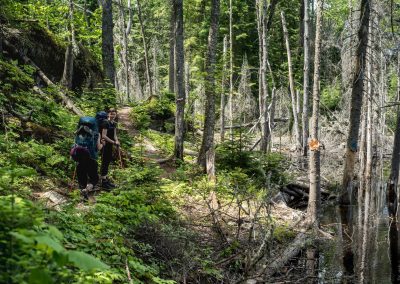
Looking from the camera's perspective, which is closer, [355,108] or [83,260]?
[83,260]

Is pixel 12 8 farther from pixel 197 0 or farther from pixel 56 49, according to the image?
pixel 197 0

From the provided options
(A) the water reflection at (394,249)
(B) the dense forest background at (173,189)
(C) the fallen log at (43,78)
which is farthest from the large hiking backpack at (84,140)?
(A) the water reflection at (394,249)

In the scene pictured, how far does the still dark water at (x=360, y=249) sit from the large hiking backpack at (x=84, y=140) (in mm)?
4719

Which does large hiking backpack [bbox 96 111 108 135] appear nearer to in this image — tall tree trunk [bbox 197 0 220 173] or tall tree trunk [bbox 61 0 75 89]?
tall tree trunk [bbox 197 0 220 173]

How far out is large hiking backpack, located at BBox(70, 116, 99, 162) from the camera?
7781 millimetres

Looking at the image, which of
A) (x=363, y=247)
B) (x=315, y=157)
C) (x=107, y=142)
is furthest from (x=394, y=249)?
(x=107, y=142)

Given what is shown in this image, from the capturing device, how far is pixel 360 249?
10.4 metres

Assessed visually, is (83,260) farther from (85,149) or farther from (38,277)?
(85,149)

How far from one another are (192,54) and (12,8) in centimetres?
2054

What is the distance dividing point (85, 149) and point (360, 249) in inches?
276

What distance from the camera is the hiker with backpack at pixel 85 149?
7797 millimetres

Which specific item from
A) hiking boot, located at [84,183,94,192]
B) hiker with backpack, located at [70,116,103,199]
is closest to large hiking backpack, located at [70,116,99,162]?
hiker with backpack, located at [70,116,103,199]

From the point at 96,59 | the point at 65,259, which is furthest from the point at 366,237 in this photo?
the point at 96,59

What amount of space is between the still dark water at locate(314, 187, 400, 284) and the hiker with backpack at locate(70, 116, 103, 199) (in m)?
4.61
